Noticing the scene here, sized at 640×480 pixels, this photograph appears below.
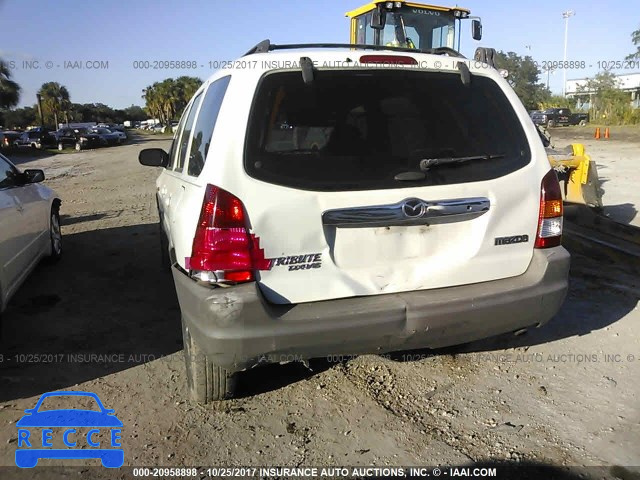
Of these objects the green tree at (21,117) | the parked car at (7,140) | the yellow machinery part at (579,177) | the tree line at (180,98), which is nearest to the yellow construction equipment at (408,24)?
the yellow machinery part at (579,177)

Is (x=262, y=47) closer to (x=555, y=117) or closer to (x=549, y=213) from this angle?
(x=549, y=213)

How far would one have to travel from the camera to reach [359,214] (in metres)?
2.78

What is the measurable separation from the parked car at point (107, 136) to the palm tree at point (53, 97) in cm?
3877

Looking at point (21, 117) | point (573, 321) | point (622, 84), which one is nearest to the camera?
point (573, 321)

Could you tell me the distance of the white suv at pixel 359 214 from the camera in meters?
2.70

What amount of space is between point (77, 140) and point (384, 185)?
41.0m

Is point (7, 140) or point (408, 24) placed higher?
point (408, 24)

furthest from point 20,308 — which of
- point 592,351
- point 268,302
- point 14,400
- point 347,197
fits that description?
point 592,351

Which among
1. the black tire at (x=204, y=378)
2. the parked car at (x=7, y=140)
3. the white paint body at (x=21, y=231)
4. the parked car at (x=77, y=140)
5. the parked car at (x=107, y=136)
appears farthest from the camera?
the parked car at (x=7, y=140)

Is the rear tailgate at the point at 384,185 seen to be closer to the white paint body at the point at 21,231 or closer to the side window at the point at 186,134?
the side window at the point at 186,134

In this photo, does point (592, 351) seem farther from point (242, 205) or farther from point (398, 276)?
point (242, 205)

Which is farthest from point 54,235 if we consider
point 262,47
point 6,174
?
point 262,47

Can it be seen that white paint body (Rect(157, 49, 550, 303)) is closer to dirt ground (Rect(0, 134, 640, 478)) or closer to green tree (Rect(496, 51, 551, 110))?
dirt ground (Rect(0, 134, 640, 478))

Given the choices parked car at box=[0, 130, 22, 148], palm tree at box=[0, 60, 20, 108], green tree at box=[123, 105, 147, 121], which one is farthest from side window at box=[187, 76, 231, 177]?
green tree at box=[123, 105, 147, 121]
